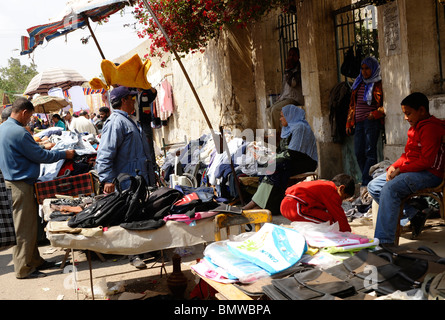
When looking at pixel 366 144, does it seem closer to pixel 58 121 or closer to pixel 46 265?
pixel 46 265

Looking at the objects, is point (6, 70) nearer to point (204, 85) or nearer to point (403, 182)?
point (204, 85)

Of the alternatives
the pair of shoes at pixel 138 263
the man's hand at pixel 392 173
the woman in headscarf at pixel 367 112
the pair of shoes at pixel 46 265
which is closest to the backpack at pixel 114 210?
the pair of shoes at pixel 138 263

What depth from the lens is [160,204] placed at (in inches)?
168

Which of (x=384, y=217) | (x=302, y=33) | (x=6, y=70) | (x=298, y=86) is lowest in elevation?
(x=384, y=217)

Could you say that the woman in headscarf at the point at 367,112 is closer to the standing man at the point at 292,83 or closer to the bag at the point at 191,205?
the standing man at the point at 292,83

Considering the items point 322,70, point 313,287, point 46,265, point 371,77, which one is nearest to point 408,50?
point 371,77

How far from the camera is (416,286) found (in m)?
2.64

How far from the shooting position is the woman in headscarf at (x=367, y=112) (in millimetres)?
7289

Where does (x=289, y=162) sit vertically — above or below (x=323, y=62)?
below

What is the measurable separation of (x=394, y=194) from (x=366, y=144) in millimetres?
2720

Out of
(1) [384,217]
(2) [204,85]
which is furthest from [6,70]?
(1) [384,217]

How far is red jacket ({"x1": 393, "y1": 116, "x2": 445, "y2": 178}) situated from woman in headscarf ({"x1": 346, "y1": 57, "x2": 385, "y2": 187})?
7.43 feet

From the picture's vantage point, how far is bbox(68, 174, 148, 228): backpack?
4094 mm
